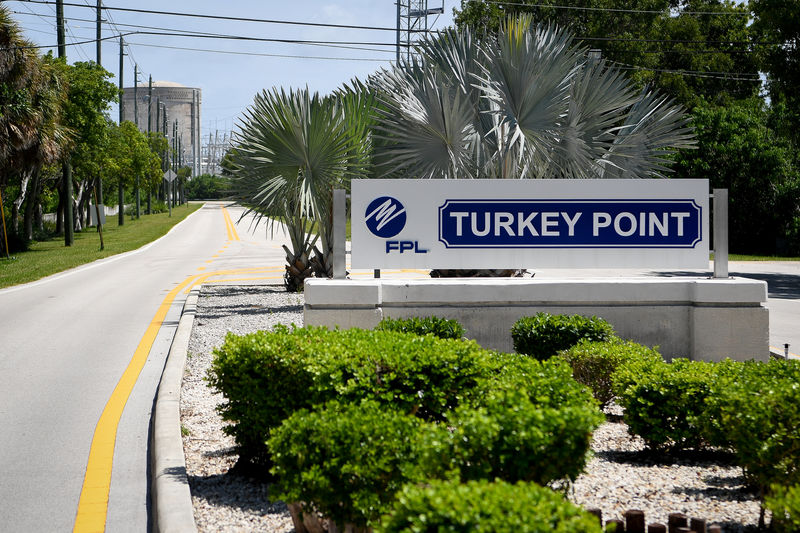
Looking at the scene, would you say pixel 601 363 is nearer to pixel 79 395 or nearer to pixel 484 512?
pixel 484 512

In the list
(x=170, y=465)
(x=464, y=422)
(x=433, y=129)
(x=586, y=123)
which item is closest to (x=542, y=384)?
(x=464, y=422)

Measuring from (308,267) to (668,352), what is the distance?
386 inches

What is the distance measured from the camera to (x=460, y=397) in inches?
184

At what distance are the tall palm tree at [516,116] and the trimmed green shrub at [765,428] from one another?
6.23 m

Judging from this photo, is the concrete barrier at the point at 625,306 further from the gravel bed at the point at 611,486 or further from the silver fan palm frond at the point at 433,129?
the silver fan palm frond at the point at 433,129

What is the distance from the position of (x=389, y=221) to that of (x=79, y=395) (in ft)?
12.6

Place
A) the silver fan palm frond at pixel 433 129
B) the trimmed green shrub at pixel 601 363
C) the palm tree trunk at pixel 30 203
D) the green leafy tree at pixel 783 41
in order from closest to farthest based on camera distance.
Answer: the trimmed green shrub at pixel 601 363 < the silver fan palm frond at pixel 433 129 < the green leafy tree at pixel 783 41 < the palm tree trunk at pixel 30 203

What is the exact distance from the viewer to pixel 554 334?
7719mm

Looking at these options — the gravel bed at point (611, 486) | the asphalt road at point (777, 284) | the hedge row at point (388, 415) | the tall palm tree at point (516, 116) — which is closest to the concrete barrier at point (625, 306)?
the asphalt road at point (777, 284)

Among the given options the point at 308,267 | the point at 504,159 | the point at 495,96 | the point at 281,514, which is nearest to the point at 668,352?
the point at 504,159

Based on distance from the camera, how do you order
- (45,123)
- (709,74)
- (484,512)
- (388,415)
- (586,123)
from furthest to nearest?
(709,74) → (45,123) → (586,123) → (388,415) → (484,512)

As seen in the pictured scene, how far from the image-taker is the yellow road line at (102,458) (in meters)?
5.25

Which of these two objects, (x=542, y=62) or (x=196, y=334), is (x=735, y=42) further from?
(x=196, y=334)

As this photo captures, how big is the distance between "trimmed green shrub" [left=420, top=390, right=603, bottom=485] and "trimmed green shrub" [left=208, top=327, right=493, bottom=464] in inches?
44.5
